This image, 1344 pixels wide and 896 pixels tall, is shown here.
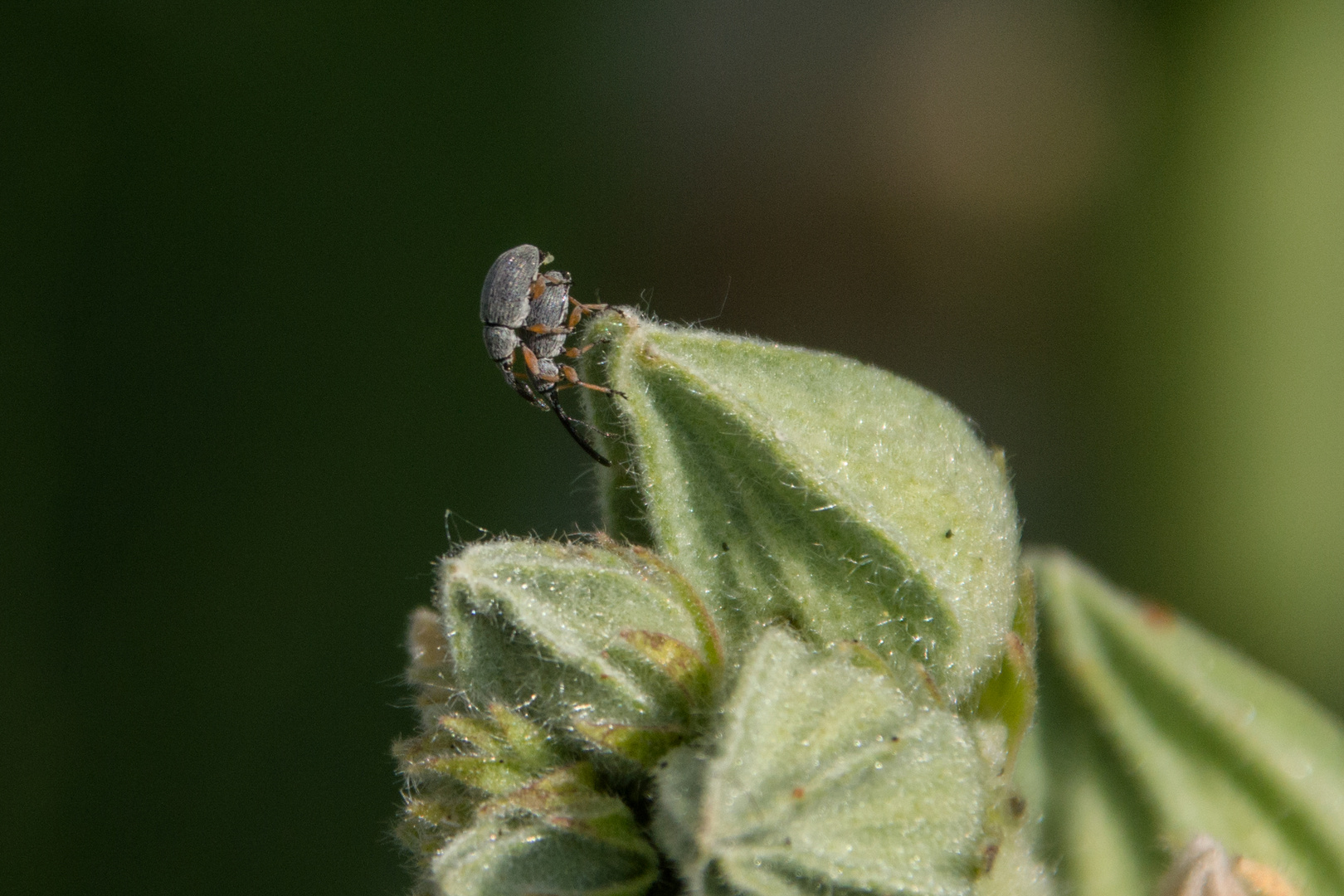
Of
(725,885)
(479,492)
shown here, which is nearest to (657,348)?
(725,885)

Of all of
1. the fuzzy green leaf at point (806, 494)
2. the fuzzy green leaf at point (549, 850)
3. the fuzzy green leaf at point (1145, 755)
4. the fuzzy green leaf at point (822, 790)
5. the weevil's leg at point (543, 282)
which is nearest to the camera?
the fuzzy green leaf at point (822, 790)

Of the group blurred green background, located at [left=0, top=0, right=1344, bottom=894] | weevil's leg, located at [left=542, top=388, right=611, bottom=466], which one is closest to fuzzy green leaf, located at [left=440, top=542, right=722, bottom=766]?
weevil's leg, located at [left=542, top=388, right=611, bottom=466]

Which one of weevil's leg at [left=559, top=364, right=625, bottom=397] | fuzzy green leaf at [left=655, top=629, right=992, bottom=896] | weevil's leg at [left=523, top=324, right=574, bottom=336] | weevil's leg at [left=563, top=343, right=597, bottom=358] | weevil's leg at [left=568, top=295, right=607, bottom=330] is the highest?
weevil's leg at [left=568, top=295, right=607, bottom=330]

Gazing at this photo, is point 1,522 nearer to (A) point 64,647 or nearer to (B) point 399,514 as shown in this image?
(A) point 64,647

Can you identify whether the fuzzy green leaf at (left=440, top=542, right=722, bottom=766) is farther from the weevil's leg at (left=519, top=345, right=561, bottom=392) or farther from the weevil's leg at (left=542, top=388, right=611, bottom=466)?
the weevil's leg at (left=519, top=345, right=561, bottom=392)

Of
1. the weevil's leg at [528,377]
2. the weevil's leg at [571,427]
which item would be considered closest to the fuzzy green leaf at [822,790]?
the weevil's leg at [571,427]

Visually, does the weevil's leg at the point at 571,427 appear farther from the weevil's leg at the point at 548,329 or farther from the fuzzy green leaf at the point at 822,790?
the fuzzy green leaf at the point at 822,790
